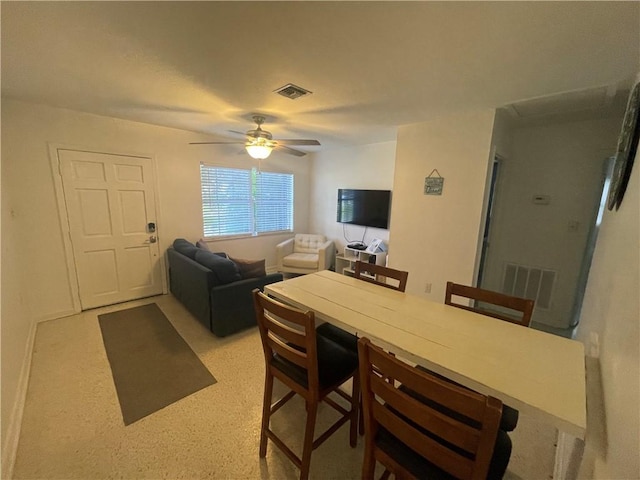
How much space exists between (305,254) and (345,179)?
1563 millimetres

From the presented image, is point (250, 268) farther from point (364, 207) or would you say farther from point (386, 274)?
point (364, 207)

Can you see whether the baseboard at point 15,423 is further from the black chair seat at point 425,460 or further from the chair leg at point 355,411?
the black chair seat at point 425,460

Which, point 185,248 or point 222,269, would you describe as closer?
point 222,269

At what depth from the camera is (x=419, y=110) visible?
2643mm

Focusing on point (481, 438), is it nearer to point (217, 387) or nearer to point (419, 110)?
point (217, 387)

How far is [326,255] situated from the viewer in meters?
4.65

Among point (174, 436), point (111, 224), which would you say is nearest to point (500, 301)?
point (174, 436)

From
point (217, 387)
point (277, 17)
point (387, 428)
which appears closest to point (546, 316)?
point (387, 428)

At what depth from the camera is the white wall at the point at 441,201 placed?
272cm

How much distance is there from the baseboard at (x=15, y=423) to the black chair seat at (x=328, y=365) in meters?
1.51

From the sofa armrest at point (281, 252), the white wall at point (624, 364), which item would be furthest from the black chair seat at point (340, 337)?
the sofa armrest at point (281, 252)

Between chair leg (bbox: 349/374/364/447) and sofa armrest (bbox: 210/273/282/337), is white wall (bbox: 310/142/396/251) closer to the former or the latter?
sofa armrest (bbox: 210/273/282/337)

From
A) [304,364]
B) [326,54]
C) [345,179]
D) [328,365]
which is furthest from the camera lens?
[345,179]

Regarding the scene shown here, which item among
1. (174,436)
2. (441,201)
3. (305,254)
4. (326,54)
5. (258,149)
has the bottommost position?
(174,436)
